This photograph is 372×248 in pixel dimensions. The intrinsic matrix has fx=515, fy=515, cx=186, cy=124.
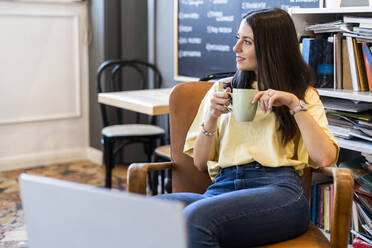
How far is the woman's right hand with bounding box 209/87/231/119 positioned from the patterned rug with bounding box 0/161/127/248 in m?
1.39

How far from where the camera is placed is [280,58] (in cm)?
154

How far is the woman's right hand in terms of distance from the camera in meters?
1.46

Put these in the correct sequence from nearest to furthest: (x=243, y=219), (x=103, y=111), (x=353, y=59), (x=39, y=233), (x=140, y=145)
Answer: (x=39, y=233) < (x=243, y=219) < (x=353, y=59) < (x=103, y=111) < (x=140, y=145)

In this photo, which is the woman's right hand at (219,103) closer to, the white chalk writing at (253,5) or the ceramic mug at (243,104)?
the ceramic mug at (243,104)

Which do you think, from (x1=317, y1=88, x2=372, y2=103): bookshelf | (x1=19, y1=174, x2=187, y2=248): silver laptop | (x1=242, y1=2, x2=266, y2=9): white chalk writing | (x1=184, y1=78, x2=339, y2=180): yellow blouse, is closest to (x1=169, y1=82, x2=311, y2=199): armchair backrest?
(x1=184, y1=78, x2=339, y2=180): yellow blouse

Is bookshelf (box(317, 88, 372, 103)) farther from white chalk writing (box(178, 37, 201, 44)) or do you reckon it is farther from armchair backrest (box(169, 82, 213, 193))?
white chalk writing (box(178, 37, 201, 44))

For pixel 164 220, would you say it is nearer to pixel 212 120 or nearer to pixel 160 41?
pixel 212 120

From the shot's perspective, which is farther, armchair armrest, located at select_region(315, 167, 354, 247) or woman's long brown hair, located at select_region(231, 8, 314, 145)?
woman's long brown hair, located at select_region(231, 8, 314, 145)

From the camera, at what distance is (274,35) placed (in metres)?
1.52

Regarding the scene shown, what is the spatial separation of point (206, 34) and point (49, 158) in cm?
162

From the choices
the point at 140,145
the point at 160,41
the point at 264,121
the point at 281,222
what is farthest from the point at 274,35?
the point at 140,145

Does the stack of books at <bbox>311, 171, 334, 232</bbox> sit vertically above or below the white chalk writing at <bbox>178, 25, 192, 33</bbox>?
below

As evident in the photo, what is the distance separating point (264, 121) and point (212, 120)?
0.16 meters

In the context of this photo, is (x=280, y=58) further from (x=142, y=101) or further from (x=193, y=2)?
(x=193, y=2)
